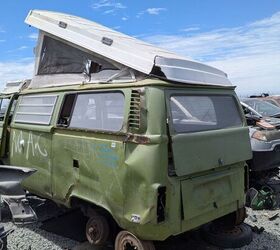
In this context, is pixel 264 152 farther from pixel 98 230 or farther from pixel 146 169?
pixel 146 169

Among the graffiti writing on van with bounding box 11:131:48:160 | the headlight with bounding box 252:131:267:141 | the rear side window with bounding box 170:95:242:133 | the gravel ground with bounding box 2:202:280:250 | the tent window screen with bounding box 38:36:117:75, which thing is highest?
the tent window screen with bounding box 38:36:117:75

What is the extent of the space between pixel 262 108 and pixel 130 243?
6.69 metres

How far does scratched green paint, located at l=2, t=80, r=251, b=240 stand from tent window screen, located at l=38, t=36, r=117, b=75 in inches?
13.0

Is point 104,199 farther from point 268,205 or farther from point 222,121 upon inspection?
point 268,205

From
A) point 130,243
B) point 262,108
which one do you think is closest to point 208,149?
point 130,243

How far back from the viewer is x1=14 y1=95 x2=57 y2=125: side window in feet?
17.1

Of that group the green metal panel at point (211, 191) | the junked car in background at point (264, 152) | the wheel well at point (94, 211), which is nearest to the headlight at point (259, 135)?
the junked car in background at point (264, 152)

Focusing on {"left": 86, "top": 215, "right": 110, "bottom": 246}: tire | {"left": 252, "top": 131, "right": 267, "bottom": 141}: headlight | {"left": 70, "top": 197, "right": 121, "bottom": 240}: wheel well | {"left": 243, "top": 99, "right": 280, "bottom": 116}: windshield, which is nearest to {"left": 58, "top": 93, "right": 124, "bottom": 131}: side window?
{"left": 70, "top": 197, "right": 121, "bottom": 240}: wheel well

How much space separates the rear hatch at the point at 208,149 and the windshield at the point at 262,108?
4811mm

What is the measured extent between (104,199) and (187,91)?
1.43 m

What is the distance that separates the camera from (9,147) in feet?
20.1


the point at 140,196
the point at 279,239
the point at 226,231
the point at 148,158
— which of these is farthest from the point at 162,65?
the point at 279,239

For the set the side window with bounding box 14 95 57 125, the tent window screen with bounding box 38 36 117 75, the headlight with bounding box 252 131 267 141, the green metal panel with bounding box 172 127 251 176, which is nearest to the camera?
the green metal panel with bounding box 172 127 251 176

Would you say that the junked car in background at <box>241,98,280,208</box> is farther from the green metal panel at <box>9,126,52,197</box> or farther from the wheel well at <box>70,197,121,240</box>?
the green metal panel at <box>9,126,52,197</box>
